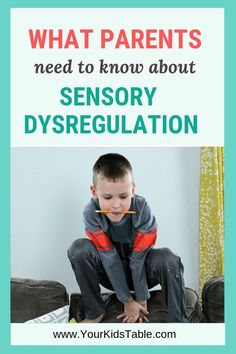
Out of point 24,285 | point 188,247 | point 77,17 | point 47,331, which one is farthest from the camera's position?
point 188,247

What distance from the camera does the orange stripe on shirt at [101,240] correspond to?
1.74 meters

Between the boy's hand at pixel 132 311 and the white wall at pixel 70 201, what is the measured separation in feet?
0.98

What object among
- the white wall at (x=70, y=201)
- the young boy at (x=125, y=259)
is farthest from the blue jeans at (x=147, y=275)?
the white wall at (x=70, y=201)


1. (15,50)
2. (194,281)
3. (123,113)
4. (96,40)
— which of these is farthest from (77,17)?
(194,281)

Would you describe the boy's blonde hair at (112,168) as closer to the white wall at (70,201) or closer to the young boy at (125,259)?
the young boy at (125,259)

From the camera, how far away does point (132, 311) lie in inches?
68.7

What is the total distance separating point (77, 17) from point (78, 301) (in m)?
1.02

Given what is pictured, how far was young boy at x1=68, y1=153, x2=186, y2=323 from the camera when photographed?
1.71 m

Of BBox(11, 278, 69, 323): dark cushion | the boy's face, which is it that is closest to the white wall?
BBox(11, 278, 69, 323): dark cushion

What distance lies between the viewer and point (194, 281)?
6.63 feet

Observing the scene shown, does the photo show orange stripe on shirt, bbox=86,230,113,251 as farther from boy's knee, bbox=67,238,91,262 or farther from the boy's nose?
the boy's nose

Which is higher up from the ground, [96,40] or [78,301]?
[96,40]

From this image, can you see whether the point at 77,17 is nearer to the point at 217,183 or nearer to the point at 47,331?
the point at 217,183

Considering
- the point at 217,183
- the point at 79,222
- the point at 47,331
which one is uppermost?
the point at 217,183
